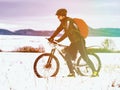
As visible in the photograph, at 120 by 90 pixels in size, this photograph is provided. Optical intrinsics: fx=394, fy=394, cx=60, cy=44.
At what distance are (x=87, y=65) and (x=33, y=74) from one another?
484 mm

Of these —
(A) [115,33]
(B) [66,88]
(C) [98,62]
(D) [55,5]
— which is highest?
(D) [55,5]

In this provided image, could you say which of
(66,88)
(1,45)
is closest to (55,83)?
(66,88)

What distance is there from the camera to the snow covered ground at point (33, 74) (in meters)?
3.41

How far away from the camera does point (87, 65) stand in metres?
3.49

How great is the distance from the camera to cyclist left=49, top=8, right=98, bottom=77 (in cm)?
344

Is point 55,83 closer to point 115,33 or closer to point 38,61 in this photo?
point 38,61

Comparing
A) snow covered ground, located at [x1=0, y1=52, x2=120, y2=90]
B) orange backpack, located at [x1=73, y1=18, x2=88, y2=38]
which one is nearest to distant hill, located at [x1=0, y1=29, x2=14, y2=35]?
snow covered ground, located at [x1=0, y1=52, x2=120, y2=90]

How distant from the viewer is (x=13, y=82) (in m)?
3.40

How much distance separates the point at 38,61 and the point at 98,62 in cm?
53

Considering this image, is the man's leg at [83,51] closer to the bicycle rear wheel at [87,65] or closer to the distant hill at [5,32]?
the bicycle rear wheel at [87,65]

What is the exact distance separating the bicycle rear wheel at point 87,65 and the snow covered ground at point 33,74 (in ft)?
0.12

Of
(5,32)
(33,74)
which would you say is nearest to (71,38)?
(33,74)

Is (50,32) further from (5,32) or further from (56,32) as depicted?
(5,32)

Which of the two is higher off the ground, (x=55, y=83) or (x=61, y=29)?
(x=61, y=29)
